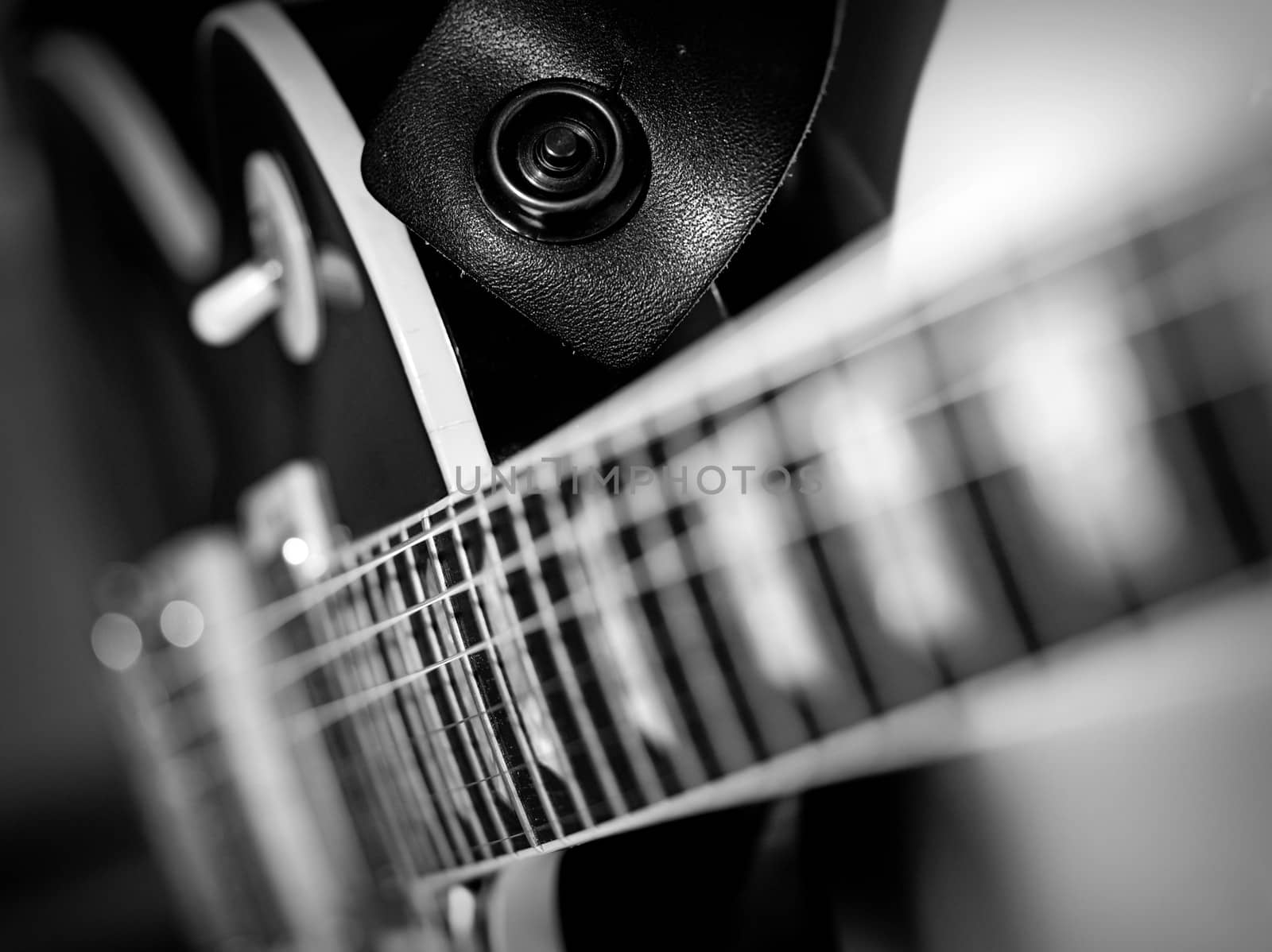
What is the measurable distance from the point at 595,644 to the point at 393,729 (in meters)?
0.08

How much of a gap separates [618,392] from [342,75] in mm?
145

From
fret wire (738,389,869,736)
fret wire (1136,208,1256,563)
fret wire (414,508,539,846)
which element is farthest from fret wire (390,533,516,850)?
fret wire (1136,208,1256,563)

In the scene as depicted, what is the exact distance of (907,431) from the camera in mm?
349

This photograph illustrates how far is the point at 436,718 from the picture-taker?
349mm

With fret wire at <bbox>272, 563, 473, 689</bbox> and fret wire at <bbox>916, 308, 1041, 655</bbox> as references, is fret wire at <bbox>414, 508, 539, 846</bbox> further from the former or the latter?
fret wire at <bbox>916, 308, 1041, 655</bbox>

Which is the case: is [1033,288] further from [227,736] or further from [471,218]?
[227,736]

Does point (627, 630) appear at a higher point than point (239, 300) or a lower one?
lower

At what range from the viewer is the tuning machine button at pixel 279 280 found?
0.37 metres

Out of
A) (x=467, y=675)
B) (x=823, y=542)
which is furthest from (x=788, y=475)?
(x=467, y=675)

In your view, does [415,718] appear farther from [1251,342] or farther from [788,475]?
[1251,342]

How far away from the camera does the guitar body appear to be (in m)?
0.32

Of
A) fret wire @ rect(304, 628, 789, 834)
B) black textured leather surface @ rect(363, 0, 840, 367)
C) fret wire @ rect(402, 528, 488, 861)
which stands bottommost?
fret wire @ rect(304, 628, 789, 834)

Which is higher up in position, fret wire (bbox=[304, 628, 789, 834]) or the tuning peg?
the tuning peg

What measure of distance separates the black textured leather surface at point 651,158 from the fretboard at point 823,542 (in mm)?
48
